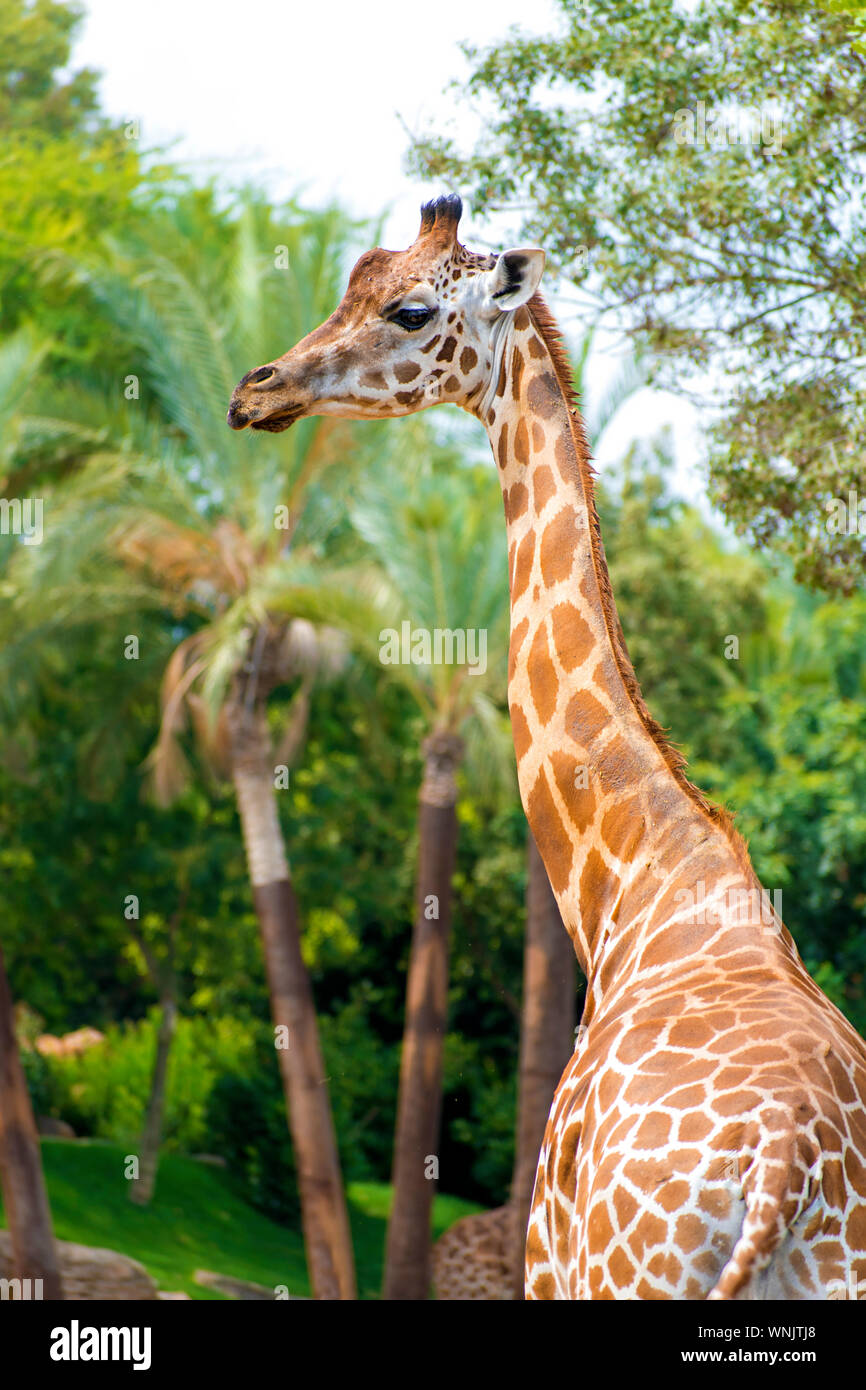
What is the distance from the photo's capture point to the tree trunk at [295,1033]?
1445 centimetres

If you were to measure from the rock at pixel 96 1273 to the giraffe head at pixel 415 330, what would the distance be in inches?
516

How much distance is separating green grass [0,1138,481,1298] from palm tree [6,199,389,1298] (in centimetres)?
318

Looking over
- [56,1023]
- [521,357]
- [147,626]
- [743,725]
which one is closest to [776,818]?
[743,725]

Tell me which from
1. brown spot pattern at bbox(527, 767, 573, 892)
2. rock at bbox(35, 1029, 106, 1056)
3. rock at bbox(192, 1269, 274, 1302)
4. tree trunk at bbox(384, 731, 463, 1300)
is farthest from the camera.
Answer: rock at bbox(35, 1029, 106, 1056)

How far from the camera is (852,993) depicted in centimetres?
1945

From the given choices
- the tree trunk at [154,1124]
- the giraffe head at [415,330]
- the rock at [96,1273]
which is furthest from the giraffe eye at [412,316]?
the tree trunk at [154,1124]

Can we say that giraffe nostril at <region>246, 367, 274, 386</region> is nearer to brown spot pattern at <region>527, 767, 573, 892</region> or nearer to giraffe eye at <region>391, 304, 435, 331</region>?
giraffe eye at <region>391, 304, 435, 331</region>

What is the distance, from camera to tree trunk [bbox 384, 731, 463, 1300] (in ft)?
48.7

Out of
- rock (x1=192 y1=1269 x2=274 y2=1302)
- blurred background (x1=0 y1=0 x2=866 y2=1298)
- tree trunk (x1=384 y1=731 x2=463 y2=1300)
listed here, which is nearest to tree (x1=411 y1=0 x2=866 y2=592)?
blurred background (x1=0 y1=0 x2=866 y2=1298)

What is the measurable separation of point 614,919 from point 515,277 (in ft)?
7.05

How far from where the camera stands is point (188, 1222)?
1912 cm

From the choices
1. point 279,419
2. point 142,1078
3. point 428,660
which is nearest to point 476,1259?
point 428,660

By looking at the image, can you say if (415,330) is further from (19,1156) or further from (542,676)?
(19,1156)

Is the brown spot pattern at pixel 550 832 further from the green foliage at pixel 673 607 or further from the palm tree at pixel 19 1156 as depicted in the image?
the green foliage at pixel 673 607
